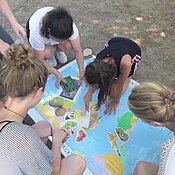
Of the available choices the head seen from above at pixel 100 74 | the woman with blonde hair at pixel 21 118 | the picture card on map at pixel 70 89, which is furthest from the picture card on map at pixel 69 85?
the woman with blonde hair at pixel 21 118

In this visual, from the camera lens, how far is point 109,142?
2.05m

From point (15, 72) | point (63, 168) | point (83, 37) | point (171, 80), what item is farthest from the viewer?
point (83, 37)

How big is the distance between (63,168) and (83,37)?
133 centimetres

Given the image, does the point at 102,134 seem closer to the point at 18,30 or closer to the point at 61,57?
the point at 61,57

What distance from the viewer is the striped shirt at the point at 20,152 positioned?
1.32 m

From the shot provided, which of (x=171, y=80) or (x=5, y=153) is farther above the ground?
(x=5, y=153)

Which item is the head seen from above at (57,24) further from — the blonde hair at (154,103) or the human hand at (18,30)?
the blonde hair at (154,103)

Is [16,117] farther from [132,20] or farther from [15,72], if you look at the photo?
[132,20]

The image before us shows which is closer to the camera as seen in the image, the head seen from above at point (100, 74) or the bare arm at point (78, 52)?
the head seen from above at point (100, 74)

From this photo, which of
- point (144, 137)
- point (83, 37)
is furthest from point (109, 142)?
point (83, 37)

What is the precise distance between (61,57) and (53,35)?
54 cm

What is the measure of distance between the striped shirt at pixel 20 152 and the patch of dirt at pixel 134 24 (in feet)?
3.95

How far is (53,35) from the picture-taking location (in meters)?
1.96

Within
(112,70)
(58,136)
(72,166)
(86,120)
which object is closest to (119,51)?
(112,70)
